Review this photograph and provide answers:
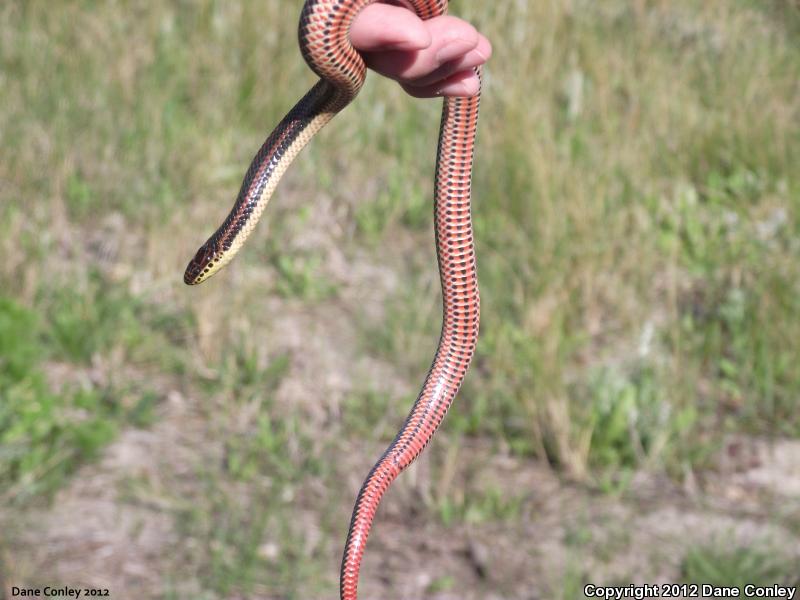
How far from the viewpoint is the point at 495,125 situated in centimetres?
632

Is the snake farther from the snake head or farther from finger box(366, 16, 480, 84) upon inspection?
the snake head

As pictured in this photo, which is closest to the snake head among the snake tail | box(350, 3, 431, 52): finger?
the snake tail

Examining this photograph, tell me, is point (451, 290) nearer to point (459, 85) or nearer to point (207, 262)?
point (459, 85)

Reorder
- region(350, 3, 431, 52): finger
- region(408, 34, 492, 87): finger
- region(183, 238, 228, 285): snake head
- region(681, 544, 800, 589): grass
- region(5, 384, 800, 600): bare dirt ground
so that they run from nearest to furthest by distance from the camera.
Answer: region(350, 3, 431, 52): finger → region(408, 34, 492, 87): finger → region(183, 238, 228, 285): snake head → region(681, 544, 800, 589): grass → region(5, 384, 800, 600): bare dirt ground

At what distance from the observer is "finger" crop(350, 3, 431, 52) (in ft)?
6.45

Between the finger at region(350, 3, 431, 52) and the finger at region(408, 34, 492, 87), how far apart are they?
0.14 m

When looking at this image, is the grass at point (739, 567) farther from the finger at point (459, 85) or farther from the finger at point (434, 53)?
the finger at point (434, 53)

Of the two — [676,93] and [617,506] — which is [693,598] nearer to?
[617,506]

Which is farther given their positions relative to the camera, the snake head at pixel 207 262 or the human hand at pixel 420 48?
the snake head at pixel 207 262

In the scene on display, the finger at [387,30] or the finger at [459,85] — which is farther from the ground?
the finger at [387,30]

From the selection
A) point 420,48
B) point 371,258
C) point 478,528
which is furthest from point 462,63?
point 371,258

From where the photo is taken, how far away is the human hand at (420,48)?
1975mm

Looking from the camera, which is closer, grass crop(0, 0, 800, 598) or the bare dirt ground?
the bare dirt ground

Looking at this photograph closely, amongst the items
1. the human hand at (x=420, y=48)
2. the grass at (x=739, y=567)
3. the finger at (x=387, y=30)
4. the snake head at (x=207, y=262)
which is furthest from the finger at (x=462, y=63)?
the grass at (x=739, y=567)
